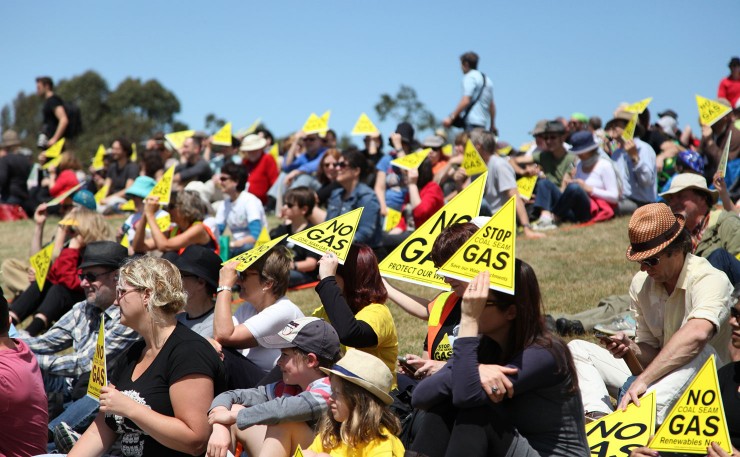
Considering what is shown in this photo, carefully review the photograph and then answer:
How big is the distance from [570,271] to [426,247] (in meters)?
4.97

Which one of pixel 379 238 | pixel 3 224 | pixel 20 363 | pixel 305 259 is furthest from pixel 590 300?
pixel 3 224

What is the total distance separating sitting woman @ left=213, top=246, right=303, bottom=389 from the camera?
627 cm

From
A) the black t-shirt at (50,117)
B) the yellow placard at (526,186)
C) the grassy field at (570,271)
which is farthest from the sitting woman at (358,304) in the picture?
the black t-shirt at (50,117)

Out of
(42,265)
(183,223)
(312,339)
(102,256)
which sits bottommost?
(42,265)

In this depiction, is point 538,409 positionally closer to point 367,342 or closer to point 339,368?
point 339,368

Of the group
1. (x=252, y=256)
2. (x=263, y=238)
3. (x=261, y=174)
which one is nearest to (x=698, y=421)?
(x=252, y=256)

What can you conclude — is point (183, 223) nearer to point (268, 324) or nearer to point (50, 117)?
point (268, 324)

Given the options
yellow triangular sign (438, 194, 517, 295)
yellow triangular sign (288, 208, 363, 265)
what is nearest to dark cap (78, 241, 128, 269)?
yellow triangular sign (288, 208, 363, 265)

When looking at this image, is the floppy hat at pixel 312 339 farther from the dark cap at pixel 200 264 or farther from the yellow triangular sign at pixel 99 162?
the yellow triangular sign at pixel 99 162

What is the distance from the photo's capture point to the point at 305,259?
38.0 feet

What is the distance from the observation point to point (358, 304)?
239 inches

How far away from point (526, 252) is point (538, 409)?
7.79 m

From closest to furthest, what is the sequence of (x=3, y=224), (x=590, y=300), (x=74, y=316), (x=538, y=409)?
(x=538, y=409) → (x=74, y=316) → (x=590, y=300) → (x=3, y=224)

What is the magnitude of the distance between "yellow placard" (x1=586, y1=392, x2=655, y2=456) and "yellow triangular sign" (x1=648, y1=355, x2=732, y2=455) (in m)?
0.34
